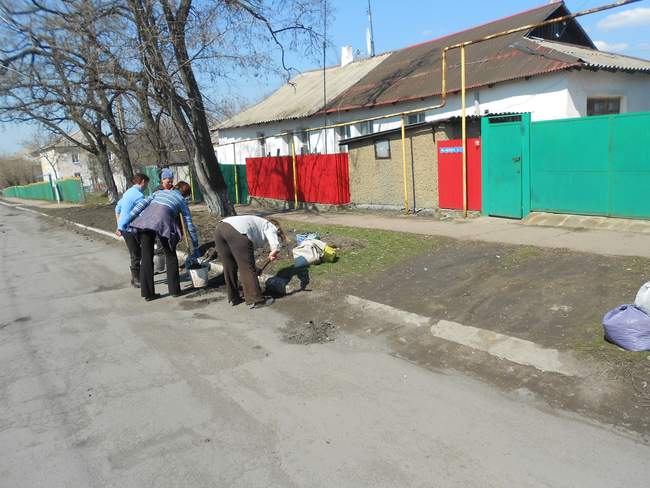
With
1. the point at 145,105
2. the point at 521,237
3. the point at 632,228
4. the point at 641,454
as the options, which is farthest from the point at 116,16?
the point at 641,454

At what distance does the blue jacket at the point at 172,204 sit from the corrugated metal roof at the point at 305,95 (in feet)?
48.6

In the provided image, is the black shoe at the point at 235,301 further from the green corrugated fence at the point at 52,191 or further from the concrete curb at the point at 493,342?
the green corrugated fence at the point at 52,191

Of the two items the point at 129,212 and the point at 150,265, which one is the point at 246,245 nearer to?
the point at 150,265

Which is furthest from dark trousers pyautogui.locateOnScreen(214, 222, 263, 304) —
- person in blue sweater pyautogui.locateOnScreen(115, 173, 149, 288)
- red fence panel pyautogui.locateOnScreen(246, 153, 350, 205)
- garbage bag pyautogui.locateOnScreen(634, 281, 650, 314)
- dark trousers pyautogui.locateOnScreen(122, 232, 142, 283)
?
red fence panel pyautogui.locateOnScreen(246, 153, 350, 205)

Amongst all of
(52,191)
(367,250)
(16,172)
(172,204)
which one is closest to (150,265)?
(172,204)

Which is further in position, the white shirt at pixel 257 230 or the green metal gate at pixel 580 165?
the green metal gate at pixel 580 165

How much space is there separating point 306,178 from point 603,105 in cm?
899

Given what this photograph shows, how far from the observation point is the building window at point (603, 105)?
14.0 m

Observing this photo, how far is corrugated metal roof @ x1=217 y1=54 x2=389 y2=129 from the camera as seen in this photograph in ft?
76.1

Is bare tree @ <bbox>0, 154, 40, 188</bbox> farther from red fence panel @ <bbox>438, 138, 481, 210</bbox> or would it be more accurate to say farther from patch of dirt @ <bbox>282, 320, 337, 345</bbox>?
patch of dirt @ <bbox>282, 320, 337, 345</bbox>

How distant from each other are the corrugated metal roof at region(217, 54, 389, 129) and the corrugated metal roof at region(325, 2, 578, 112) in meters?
1.17

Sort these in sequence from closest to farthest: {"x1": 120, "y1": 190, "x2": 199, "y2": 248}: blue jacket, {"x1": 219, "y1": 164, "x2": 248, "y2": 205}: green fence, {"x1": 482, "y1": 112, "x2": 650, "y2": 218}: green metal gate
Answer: {"x1": 120, "y1": 190, "x2": 199, "y2": 248}: blue jacket → {"x1": 482, "y1": 112, "x2": 650, "y2": 218}: green metal gate → {"x1": 219, "y1": 164, "x2": 248, "y2": 205}: green fence

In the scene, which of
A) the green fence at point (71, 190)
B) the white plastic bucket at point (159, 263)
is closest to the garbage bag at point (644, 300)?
the white plastic bucket at point (159, 263)

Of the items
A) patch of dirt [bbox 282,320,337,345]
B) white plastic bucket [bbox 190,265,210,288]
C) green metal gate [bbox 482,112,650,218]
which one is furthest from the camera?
green metal gate [bbox 482,112,650,218]
